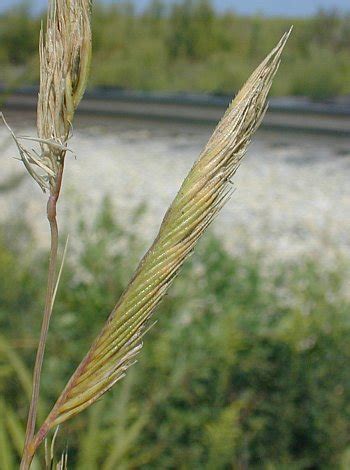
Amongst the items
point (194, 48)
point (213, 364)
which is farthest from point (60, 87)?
point (194, 48)

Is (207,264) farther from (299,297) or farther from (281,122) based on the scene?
(281,122)

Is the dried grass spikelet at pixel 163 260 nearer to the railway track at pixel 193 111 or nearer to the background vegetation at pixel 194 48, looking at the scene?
the railway track at pixel 193 111

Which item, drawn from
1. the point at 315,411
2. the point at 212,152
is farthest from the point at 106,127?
the point at 212,152

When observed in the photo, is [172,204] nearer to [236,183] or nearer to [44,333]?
[44,333]

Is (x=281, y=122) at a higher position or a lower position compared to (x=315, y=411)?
lower

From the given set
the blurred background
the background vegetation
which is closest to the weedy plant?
the blurred background
